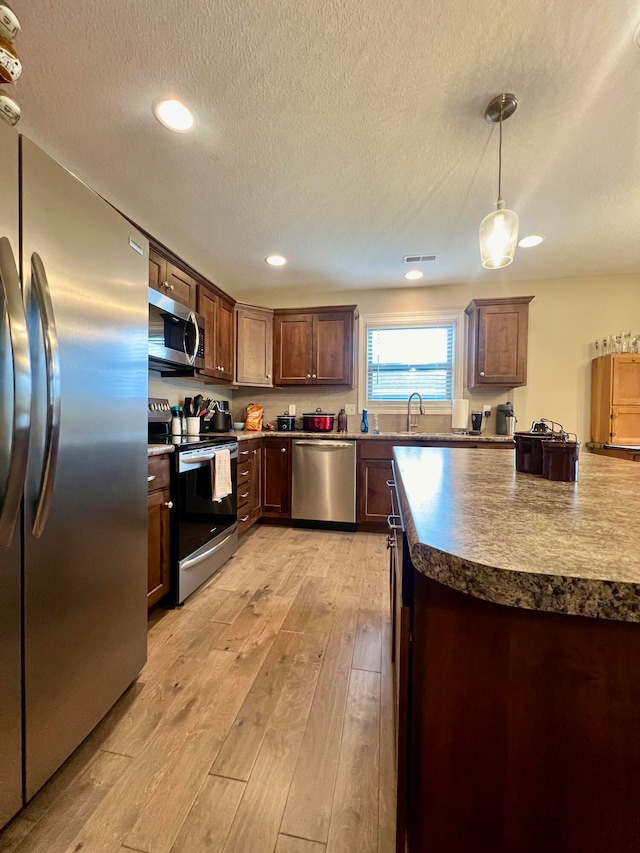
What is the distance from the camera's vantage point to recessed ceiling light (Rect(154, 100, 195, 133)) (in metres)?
1.64

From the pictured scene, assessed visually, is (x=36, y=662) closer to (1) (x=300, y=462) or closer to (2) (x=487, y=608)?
(2) (x=487, y=608)

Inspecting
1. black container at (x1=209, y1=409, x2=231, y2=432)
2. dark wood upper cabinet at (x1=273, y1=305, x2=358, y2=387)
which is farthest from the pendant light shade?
black container at (x1=209, y1=409, x2=231, y2=432)

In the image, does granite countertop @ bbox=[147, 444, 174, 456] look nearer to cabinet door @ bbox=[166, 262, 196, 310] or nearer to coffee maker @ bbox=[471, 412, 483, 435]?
cabinet door @ bbox=[166, 262, 196, 310]

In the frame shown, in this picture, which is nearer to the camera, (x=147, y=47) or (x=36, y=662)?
(x=36, y=662)

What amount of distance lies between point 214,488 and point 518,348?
3127 mm

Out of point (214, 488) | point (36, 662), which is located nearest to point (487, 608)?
point (36, 662)

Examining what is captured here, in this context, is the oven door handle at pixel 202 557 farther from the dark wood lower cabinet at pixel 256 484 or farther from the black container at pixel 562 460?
the black container at pixel 562 460

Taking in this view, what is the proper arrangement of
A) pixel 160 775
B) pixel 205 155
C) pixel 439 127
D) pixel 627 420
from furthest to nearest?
pixel 627 420 < pixel 205 155 < pixel 439 127 < pixel 160 775

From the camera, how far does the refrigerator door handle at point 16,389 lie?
83 centimetres

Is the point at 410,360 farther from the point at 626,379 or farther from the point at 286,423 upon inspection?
the point at 626,379

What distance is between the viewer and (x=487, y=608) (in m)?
0.52

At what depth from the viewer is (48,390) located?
93 cm

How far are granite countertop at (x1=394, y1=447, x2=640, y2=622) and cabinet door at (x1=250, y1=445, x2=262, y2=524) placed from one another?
251 cm

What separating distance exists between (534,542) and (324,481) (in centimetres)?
293
